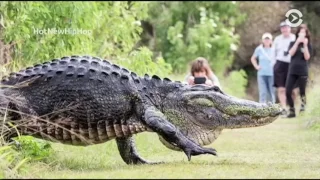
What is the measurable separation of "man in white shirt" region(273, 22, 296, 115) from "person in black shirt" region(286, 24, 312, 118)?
0.37m

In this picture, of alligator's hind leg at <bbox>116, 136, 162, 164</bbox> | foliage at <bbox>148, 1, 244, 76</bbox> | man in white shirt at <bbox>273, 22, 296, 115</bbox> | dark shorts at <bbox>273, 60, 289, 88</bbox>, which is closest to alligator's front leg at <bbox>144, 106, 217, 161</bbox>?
alligator's hind leg at <bbox>116, 136, 162, 164</bbox>

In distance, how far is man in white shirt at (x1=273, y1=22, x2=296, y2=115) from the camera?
14297mm

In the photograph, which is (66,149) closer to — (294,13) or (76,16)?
(76,16)

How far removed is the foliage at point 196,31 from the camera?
71.7ft

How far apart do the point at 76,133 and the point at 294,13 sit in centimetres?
751

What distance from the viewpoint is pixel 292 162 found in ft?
22.6

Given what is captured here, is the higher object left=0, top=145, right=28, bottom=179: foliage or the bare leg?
the bare leg

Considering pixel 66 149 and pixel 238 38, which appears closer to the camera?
pixel 66 149

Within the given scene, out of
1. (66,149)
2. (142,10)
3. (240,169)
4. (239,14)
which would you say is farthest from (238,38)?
(240,169)

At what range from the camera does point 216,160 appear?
709 centimetres

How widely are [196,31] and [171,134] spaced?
618 inches

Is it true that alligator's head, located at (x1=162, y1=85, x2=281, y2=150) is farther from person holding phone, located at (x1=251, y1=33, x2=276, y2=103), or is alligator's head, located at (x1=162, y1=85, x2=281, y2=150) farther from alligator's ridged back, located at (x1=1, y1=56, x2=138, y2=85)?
person holding phone, located at (x1=251, y1=33, x2=276, y2=103)

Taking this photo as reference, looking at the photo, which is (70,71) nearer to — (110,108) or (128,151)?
(110,108)

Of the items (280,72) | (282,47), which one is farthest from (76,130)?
(280,72)
